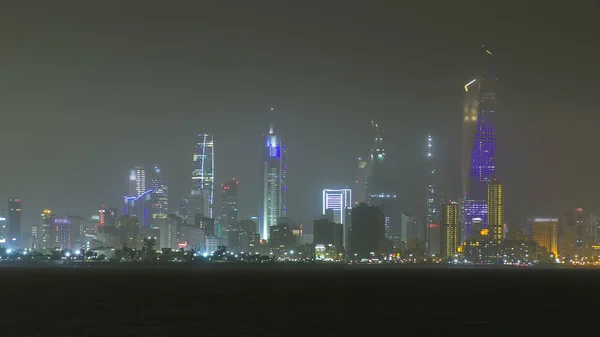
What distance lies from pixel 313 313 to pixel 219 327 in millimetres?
23420

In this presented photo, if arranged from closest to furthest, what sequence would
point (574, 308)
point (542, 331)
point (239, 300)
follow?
point (542, 331) → point (574, 308) → point (239, 300)

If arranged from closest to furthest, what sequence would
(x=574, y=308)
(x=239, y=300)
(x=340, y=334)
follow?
(x=340, y=334) < (x=574, y=308) < (x=239, y=300)

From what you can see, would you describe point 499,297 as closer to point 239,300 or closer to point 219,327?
point 239,300

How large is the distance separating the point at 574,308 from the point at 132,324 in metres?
68.2

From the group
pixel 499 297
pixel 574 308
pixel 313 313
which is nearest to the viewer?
pixel 313 313

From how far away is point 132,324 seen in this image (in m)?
90.9

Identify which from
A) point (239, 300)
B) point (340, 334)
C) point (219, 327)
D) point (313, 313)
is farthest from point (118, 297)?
point (340, 334)

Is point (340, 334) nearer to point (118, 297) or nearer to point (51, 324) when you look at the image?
point (51, 324)

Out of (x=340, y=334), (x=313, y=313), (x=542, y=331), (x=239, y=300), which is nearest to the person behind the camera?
(x=340, y=334)

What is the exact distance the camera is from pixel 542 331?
8738 cm

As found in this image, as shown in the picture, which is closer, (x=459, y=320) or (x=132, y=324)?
(x=132, y=324)

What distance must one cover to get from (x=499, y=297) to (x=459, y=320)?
58078mm

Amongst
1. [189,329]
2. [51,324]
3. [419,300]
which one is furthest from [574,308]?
[51,324]

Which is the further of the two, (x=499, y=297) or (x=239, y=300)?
(x=499, y=297)
